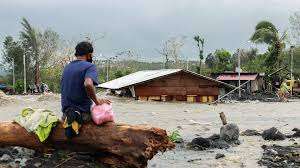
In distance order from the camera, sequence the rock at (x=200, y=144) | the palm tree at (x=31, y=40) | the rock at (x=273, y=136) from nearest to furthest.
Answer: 1. the rock at (x=200, y=144)
2. the rock at (x=273, y=136)
3. the palm tree at (x=31, y=40)

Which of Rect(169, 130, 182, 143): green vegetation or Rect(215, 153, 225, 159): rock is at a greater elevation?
Rect(169, 130, 182, 143): green vegetation

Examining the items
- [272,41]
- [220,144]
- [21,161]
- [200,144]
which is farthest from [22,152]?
[272,41]

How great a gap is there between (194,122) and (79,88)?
35.7 ft

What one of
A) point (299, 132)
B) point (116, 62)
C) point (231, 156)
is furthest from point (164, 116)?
point (116, 62)

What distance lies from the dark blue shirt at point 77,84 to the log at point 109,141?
0.41 m

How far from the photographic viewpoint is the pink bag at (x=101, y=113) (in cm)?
856

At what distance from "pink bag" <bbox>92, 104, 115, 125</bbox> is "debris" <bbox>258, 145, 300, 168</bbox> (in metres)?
3.11

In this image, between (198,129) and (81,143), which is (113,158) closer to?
(81,143)

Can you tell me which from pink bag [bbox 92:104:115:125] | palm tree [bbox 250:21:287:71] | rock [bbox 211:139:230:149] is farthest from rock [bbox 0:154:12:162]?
palm tree [bbox 250:21:287:71]

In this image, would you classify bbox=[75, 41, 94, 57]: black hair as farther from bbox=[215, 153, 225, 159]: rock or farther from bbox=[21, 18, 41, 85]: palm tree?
bbox=[21, 18, 41, 85]: palm tree

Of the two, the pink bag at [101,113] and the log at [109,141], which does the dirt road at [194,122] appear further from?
the pink bag at [101,113]

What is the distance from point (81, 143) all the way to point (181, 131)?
283 inches

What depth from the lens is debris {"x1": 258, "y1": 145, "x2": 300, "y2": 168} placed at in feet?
32.9

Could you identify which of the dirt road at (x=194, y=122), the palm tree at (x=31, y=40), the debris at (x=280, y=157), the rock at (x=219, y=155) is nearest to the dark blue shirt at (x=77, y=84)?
the dirt road at (x=194, y=122)
